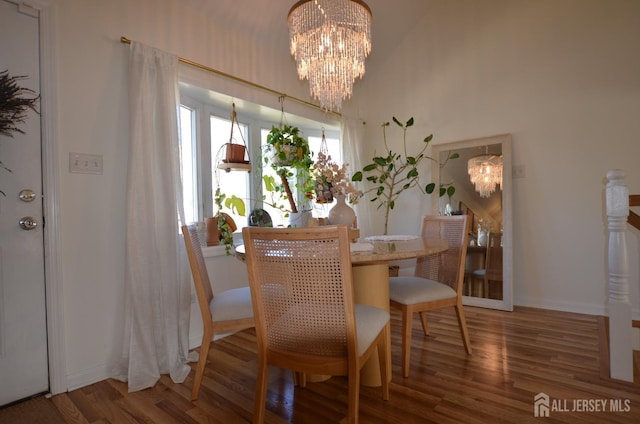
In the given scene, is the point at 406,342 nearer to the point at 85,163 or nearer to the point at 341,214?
the point at 341,214

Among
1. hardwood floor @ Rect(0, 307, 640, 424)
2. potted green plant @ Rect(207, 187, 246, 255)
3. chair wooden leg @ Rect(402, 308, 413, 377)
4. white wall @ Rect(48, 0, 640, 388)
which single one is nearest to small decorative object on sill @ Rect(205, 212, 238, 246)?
potted green plant @ Rect(207, 187, 246, 255)

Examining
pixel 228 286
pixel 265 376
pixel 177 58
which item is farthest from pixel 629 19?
pixel 228 286

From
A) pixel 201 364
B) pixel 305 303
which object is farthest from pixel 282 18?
pixel 201 364

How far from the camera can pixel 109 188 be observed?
78.3 inches

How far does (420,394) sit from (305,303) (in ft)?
3.16

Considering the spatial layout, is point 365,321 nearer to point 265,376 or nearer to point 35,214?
point 265,376

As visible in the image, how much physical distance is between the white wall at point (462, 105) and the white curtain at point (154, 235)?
15cm

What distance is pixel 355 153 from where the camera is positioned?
12.9 feet

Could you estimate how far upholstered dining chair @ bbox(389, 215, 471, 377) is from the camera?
190 cm

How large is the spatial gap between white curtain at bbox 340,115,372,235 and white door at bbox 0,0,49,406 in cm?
281

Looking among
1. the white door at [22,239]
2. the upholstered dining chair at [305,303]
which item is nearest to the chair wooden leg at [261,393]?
the upholstered dining chair at [305,303]

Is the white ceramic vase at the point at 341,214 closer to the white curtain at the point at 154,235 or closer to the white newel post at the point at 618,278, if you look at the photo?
the white curtain at the point at 154,235

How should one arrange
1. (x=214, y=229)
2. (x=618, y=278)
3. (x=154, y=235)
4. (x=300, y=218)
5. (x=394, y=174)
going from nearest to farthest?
(x=618, y=278) → (x=154, y=235) → (x=300, y=218) → (x=214, y=229) → (x=394, y=174)

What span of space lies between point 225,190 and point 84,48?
4.69ft
